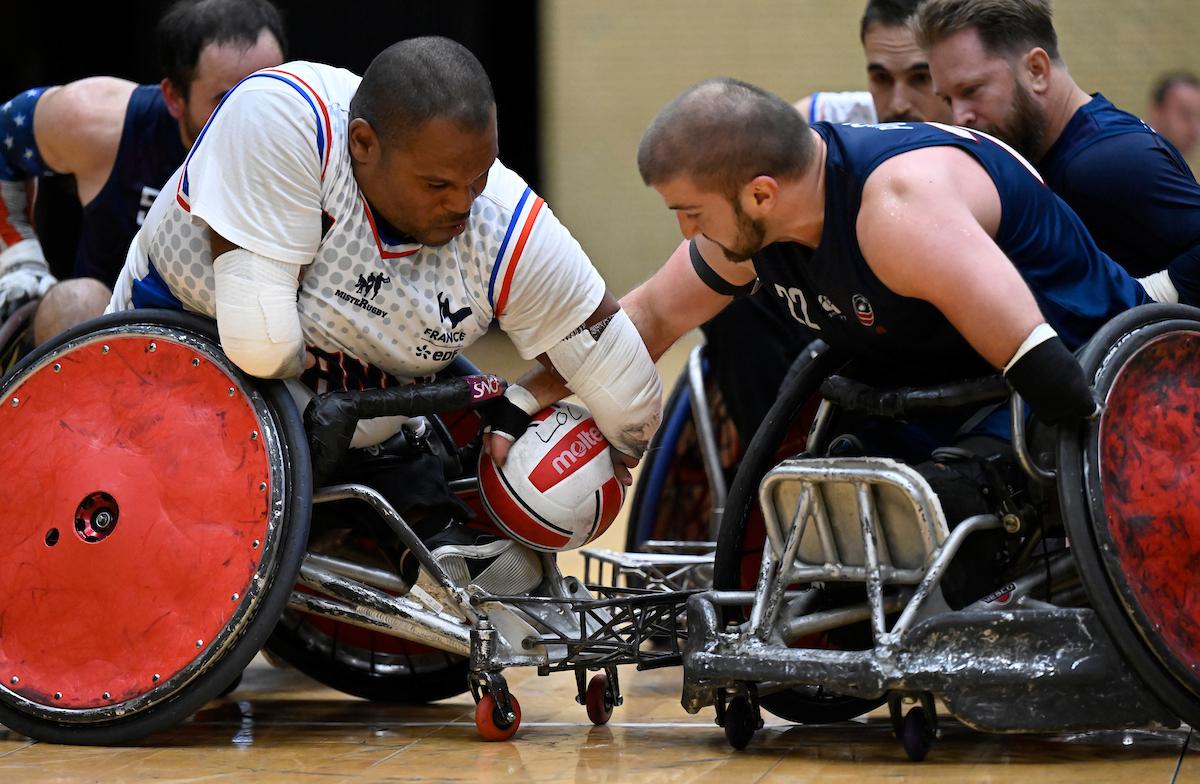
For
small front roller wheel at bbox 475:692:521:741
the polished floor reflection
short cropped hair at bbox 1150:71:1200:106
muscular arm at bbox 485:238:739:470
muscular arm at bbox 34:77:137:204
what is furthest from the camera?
short cropped hair at bbox 1150:71:1200:106

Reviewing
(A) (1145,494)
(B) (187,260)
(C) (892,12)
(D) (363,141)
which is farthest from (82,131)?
(A) (1145,494)

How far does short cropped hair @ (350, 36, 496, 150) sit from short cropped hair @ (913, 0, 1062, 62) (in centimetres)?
109

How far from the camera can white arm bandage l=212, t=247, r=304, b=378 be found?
270 cm

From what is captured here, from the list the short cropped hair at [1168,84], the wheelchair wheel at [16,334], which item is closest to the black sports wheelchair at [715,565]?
the wheelchair wheel at [16,334]

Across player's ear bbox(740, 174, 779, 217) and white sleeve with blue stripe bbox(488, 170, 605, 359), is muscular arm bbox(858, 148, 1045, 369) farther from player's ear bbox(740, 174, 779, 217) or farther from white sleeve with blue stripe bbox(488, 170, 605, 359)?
white sleeve with blue stripe bbox(488, 170, 605, 359)

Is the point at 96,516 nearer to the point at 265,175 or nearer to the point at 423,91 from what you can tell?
the point at 265,175

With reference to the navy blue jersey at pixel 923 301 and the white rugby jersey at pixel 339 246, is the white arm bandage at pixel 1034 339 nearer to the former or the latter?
the navy blue jersey at pixel 923 301

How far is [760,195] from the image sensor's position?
2.63 metres

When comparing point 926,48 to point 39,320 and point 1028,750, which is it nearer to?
point 1028,750

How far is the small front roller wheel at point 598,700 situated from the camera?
118 inches

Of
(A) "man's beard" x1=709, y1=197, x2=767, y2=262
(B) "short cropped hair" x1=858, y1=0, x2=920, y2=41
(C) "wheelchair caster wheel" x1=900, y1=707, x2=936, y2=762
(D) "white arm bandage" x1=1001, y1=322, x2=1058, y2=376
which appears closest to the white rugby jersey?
(A) "man's beard" x1=709, y1=197, x2=767, y2=262

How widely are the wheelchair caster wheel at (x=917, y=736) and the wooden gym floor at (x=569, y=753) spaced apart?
0.07ft

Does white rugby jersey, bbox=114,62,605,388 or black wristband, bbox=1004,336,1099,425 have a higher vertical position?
white rugby jersey, bbox=114,62,605,388

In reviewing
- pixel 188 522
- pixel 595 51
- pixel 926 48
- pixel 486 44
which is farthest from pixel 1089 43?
pixel 188 522
